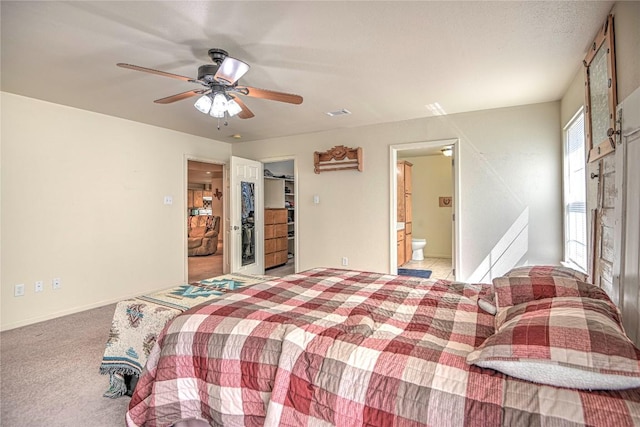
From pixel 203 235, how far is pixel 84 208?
16.4 ft

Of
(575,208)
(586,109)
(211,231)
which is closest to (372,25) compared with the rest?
(586,109)

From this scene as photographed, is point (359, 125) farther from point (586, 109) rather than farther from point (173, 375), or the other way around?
point (173, 375)

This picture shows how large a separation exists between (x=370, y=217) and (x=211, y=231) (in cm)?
563

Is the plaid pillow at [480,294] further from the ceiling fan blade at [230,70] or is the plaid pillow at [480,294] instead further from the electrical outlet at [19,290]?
the electrical outlet at [19,290]

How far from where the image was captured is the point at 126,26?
6.84ft

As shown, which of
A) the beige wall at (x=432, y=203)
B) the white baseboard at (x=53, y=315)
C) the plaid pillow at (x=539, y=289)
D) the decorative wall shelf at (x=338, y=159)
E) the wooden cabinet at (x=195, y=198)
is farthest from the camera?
the wooden cabinet at (x=195, y=198)

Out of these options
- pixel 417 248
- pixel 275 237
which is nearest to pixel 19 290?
pixel 275 237

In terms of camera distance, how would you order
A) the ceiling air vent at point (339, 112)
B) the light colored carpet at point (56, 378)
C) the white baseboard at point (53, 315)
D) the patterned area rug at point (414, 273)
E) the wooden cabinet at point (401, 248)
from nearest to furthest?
the light colored carpet at point (56, 378) < the white baseboard at point (53, 315) < the ceiling air vent at point (339, 112) < the patterned area rug at point (414, 273) < the wooden cabinet at point (401, 248)

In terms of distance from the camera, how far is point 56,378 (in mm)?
2277

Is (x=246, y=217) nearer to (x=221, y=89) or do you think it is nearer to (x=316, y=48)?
(x=221, y=89)

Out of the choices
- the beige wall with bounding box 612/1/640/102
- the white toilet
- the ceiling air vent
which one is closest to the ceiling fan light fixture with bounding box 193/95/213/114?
the ceiling air vent

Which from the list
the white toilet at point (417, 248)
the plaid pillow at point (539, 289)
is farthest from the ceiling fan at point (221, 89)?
the white toilet at point (417, 248)

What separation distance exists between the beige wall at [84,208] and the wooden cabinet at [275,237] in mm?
1648

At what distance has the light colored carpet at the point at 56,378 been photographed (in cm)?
186
